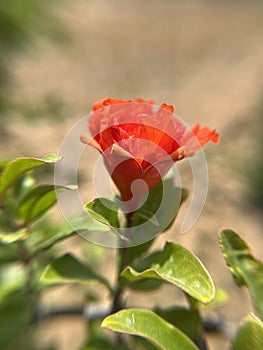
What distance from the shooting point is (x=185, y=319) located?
1.61 ft

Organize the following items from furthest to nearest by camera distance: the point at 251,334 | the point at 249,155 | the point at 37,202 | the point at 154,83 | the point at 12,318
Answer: the point at 154,83 → the point at 249,155 → the point at 12,318 → the point at 37,202 → the point at 251,334

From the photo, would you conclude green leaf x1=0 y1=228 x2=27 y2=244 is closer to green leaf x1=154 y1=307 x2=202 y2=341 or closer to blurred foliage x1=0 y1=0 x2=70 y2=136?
green leaf x1=154 y1=307 x2=202 y2=341

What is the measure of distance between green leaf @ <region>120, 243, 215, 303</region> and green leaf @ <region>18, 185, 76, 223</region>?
113mm

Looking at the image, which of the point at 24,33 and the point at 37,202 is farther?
the point at 24,33

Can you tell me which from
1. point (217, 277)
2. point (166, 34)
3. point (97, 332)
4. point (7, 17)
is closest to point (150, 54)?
point (166, 34)

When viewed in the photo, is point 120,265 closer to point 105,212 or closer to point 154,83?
point 105,212

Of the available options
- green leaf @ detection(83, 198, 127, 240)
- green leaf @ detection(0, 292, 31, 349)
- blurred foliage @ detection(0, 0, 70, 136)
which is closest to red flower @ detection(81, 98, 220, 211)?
green leaf @ detection(83, 198, 127, 240)

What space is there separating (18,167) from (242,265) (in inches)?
9.1

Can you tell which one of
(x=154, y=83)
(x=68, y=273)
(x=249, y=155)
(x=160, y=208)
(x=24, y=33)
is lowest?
(x=68, y=273)

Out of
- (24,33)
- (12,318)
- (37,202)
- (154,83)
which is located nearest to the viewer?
(37,202)

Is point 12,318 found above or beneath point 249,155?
beneath

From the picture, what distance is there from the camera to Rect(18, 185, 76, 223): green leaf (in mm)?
469

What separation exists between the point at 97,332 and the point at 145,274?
29cm

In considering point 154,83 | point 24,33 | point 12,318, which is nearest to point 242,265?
point 12,318
